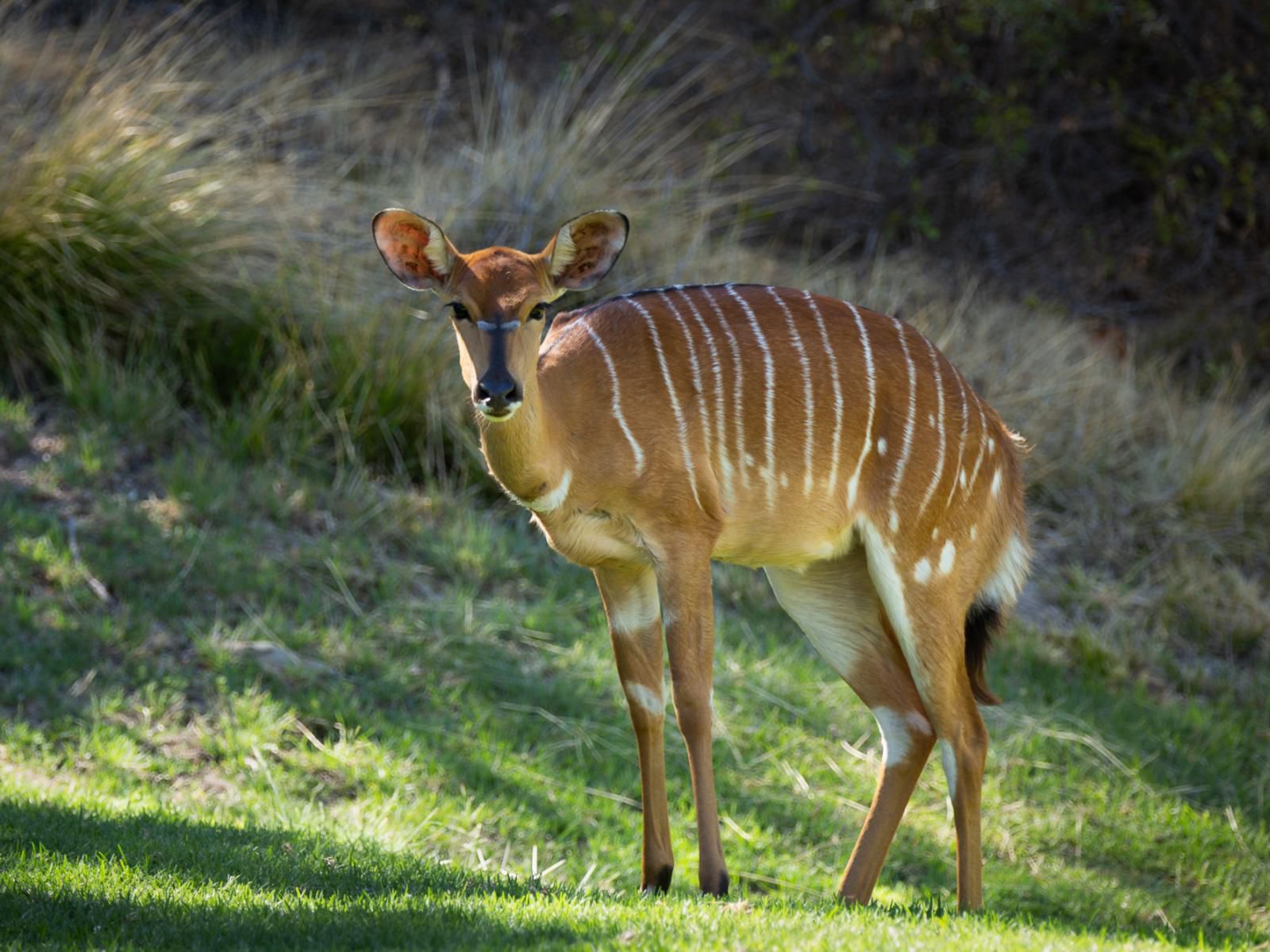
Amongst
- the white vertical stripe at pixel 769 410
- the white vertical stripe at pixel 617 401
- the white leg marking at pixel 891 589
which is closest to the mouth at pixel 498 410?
the white vertical stripe at pixel 617 401

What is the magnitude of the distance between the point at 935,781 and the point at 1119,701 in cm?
117

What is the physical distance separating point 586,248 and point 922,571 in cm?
140

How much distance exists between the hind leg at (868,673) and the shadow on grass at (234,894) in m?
1.13

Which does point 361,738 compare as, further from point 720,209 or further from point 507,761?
point 720,209

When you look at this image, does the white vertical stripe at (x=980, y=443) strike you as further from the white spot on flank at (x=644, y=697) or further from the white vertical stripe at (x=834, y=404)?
the white spot on flank at (x=644, y=697)

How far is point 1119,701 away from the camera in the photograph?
22.7ft

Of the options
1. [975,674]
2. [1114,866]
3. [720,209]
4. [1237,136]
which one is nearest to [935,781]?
[1114,866]

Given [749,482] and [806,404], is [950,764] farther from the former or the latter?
[806,404]

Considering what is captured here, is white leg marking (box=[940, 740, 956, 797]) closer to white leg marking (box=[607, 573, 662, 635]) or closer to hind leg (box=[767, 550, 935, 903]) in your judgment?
hind leg (box=[767, 550, 935, 903])

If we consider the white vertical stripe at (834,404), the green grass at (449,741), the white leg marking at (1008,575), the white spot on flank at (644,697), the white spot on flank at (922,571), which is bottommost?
the green grass at (449,741)

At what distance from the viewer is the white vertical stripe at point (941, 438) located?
4.67m

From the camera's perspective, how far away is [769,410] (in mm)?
4582

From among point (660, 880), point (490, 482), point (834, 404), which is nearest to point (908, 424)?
point (834, 404)

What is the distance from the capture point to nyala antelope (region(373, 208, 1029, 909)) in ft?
14.0
